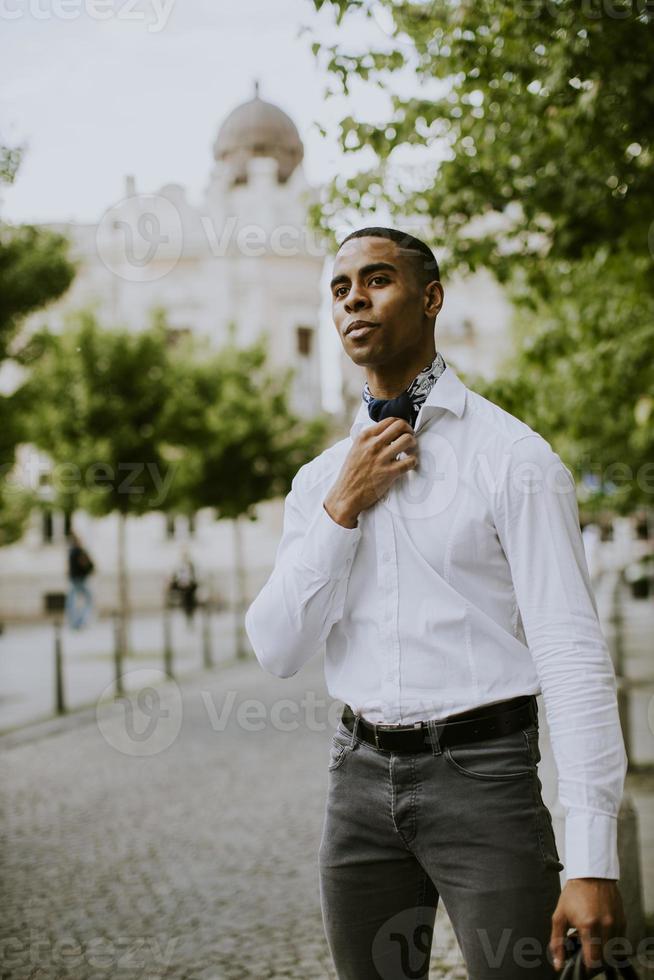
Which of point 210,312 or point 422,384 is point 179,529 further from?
point 422,384

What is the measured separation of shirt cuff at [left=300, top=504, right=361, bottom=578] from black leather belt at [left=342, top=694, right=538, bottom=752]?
1.01 feet

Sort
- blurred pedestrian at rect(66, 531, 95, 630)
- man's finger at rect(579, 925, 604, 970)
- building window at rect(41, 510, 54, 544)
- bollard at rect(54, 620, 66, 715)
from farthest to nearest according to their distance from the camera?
building window at rect(41, 510, 54, 544)
blurred pedestrian at rect(66, 531, 95, 630)
bollard at rect(54, 620, 66, 715)
man's finger at rect(579, 925, 604, 970)

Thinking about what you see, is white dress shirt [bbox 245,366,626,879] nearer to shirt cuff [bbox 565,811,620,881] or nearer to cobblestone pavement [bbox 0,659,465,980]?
shirt cuff [bbox 565,811,620,881]

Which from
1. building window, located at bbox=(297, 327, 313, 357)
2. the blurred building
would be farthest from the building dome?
building window, located at bbox=(297, 327, 313, 357)

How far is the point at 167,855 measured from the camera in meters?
6.20

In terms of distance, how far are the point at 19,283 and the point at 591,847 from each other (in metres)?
10.9

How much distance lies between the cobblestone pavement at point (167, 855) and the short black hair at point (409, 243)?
123 inches

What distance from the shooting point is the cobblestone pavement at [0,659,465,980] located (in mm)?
4648

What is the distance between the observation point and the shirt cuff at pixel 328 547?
205 centimetres

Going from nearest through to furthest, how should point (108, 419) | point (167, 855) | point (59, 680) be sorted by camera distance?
point (167, 855) → point (59, 680) → point (108, 419)

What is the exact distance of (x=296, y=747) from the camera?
31.5 ft

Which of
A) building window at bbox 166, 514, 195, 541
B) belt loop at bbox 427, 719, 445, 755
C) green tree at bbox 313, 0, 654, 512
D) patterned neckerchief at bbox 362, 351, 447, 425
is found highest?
green tree at bbox 313, 0, 654, 512

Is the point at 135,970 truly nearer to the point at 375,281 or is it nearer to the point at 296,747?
the point at 375,281

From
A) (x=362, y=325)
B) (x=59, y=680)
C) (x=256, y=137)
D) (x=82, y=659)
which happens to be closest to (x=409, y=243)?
(x=362, y=325)
